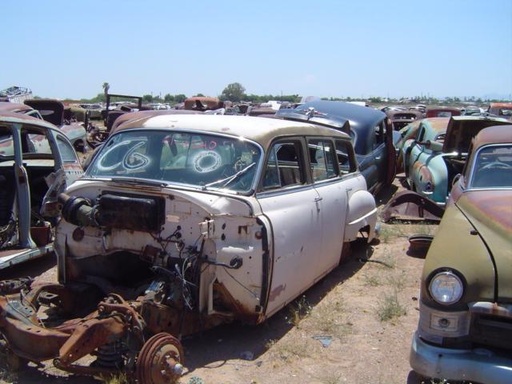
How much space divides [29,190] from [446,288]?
4765 millimetres

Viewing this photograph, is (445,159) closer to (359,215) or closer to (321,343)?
(359,215)

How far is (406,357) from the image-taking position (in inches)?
178

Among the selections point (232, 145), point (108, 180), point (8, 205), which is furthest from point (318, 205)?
point (8, 205)

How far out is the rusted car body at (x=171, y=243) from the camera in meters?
3.82

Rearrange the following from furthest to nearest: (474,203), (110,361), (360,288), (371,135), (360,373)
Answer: (371,135) → (360,288) → (474,203) → (360,373) → (110,361)

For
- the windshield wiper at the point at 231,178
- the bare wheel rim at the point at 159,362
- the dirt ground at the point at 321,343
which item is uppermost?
the windshield wiper at the point at 231,178

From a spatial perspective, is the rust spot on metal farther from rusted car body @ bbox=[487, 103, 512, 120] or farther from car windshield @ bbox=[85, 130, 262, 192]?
rusted car body @ bbox=[487, 103, 512, 120]

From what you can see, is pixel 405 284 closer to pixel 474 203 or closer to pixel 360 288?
pixel 360 288

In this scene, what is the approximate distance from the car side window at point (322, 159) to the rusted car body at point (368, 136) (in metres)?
3.35

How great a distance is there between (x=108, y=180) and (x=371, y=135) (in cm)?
707

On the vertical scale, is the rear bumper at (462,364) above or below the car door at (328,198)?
below

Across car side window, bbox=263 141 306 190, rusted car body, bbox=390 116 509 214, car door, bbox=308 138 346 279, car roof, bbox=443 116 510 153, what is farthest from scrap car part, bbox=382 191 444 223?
car side window, bbox=263 141 306 190

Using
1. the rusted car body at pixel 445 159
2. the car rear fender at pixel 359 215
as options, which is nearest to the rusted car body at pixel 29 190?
the car rear fender at pixel 359 215

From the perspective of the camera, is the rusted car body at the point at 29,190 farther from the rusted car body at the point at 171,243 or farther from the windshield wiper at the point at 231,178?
the windshield wiper at the point at 231,178
